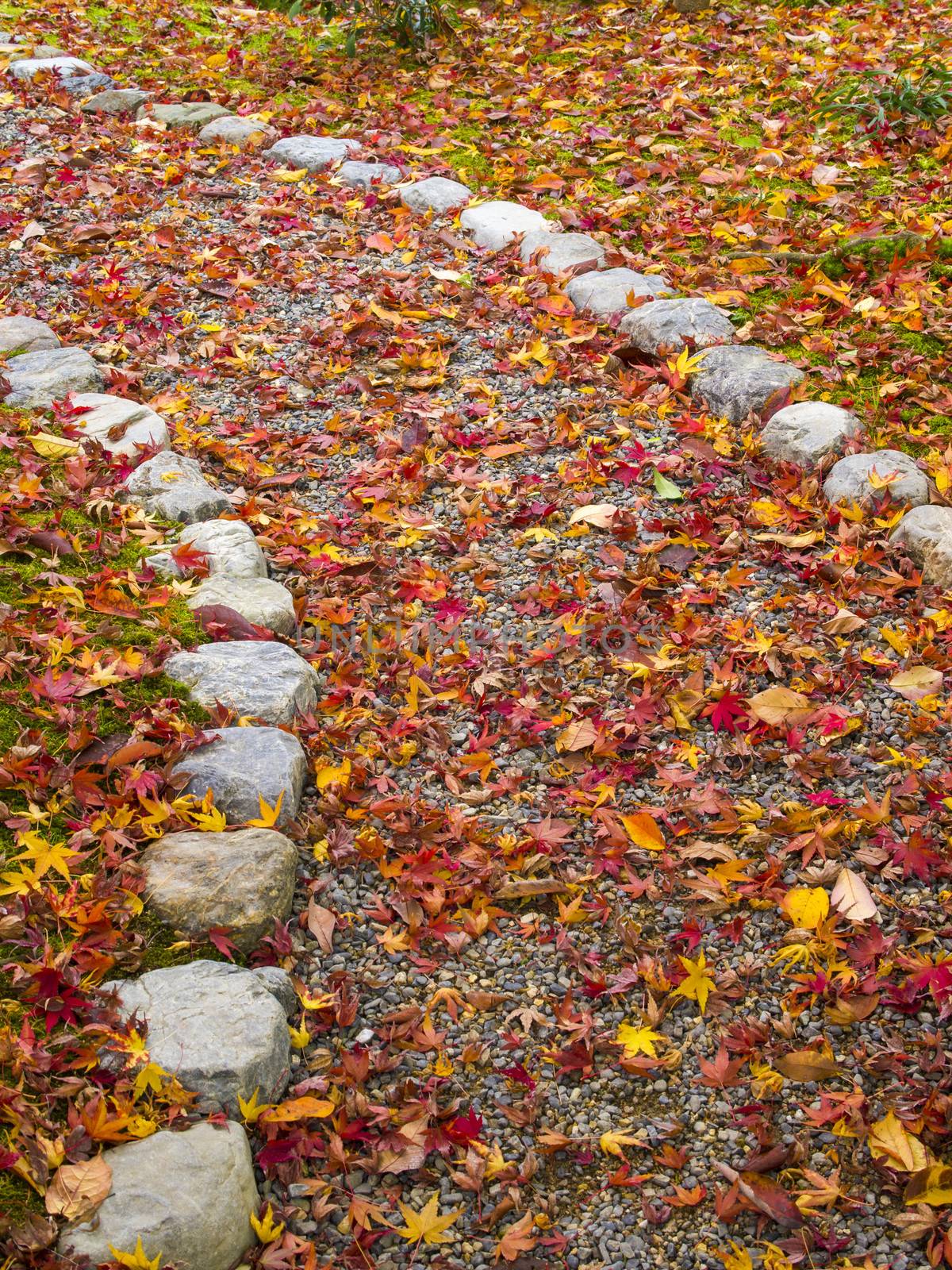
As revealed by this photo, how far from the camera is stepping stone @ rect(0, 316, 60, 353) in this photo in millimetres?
4641

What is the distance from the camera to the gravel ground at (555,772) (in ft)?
7.66

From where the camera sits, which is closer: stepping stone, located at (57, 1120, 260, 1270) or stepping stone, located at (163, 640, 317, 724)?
stepping stone, located at (57, 1120, 260, 1270)

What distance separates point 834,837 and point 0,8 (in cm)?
899

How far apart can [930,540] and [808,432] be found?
68 centimetres

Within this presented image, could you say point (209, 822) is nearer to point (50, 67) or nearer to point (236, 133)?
point (236, 133)

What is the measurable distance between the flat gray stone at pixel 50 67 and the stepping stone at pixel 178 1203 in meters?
7.28

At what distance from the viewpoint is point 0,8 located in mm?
8211

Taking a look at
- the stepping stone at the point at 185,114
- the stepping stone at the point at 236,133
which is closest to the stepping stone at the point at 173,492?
the stepping stone at the point at 236,133

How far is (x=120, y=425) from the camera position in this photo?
415 cm

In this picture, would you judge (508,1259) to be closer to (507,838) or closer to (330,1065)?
(330,1065)

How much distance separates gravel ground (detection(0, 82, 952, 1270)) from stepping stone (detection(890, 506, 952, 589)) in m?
0.10

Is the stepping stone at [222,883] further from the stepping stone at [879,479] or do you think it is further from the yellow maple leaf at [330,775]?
the stepping stone at [879,479]

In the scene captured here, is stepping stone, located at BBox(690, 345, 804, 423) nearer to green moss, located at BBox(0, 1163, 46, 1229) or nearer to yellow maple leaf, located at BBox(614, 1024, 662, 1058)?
yellow maple leaf, located at BBox(614, 1024, 662, 1058)

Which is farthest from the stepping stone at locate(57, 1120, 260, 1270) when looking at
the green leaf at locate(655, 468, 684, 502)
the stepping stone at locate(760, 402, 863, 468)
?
the stepping stone at locate(760, 402, 863, 468)
